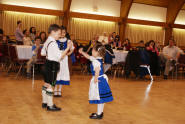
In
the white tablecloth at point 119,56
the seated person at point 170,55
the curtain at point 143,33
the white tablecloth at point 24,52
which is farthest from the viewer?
the curtain at point 143,33

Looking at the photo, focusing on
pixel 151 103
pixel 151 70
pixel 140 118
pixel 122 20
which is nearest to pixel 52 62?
pixel 140 118

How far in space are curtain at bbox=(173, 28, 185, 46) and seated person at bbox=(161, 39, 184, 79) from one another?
24.4 feet

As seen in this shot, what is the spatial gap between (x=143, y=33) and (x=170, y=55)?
6.29 metres

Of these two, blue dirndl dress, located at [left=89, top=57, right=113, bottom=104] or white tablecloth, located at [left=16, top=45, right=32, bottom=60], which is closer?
blue dirndl dress, located at [left=89, top=57, right=113, bottom=104]

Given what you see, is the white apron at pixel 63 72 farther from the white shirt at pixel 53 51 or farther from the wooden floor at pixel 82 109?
the white shirt at pixel 53 51

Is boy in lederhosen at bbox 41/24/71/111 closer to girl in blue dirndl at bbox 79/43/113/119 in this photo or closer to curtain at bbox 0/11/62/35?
girl in blue dirndl at bbox 79/43/113/119

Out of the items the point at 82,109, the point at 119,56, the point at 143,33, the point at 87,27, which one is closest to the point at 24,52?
the point at 119,56

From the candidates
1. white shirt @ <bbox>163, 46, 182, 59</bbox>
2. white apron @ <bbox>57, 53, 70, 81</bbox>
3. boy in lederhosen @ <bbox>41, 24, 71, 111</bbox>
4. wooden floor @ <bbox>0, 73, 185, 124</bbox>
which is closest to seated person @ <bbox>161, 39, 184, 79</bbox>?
white shirt @ <bbox>163, 46, 182, 59</bbox>

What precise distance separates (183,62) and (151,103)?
4.36m

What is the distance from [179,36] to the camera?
48.8ft

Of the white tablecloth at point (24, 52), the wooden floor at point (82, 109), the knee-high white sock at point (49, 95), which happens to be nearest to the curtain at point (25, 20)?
the white tablecloth at point (24, 52)

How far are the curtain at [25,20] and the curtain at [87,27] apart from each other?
0.83 m

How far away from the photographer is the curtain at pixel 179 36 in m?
14.7

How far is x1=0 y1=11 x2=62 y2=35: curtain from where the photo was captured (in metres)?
10.8
